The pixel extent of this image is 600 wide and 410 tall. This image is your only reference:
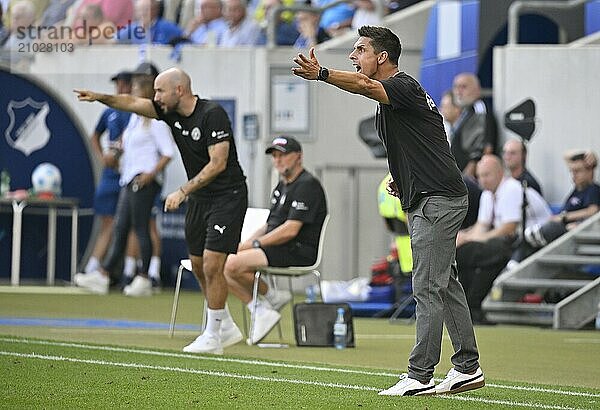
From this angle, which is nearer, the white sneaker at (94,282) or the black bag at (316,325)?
the black bag at (316,325)

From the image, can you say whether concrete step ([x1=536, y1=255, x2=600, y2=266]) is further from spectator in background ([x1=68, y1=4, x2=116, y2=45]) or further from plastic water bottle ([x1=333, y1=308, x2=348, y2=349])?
spectator in background ([x1=68, y1=4, x2=116, y2=45])

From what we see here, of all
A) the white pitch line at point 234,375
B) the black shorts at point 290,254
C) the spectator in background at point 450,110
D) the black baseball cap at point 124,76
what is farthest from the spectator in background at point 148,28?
the white pitch line at point 234,375

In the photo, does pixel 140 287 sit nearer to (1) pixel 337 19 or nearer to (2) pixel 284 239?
(1) pixel 337 19

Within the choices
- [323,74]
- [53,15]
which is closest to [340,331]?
[323,74]

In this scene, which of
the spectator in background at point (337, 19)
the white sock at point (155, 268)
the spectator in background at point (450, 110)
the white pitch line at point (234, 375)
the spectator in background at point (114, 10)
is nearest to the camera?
the white pitch line at point (234, 375)

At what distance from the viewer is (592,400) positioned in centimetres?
846

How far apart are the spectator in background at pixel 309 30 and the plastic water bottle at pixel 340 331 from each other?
8.93 meters

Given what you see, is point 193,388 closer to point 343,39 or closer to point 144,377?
point 144,377

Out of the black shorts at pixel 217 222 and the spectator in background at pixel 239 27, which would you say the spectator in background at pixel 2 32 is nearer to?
the spectator in background at pixel 239 27

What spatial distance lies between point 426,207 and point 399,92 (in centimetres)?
74

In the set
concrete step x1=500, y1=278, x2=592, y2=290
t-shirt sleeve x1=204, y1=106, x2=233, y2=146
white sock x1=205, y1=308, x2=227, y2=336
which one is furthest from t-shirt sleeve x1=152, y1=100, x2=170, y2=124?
concrete step x1=500, y1=278, x2=592, y2=290

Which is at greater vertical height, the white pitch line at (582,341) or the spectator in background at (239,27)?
the spectator in background at (239,27)

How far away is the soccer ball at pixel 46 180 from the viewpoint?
829 inches

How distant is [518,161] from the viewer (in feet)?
55.1
